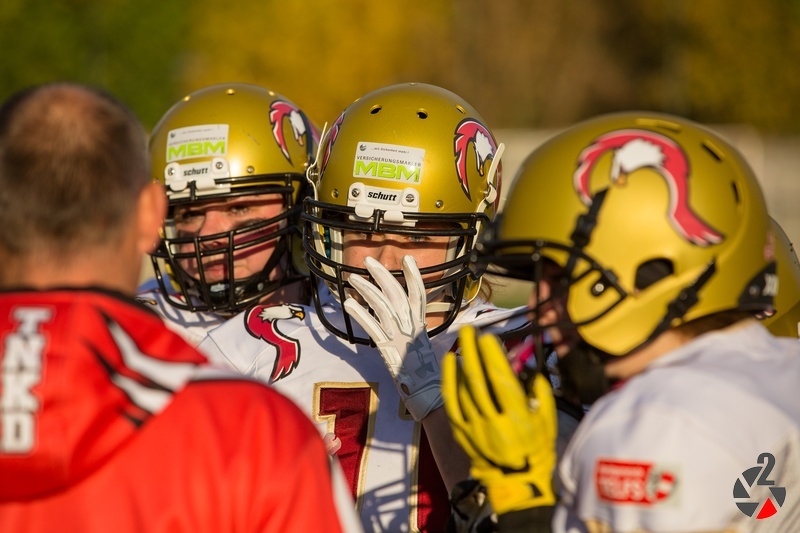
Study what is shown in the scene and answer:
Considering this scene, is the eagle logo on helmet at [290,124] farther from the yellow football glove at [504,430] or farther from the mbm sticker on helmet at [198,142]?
the yellow football glove at [504,430]

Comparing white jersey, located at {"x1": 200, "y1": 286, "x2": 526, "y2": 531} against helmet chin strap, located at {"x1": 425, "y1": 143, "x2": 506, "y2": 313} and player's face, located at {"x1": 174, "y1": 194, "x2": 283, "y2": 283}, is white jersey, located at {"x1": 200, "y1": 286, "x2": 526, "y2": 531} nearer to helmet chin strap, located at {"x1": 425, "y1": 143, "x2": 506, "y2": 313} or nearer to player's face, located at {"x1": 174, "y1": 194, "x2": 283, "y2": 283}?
helmet chin strap, located at {"x1": 425, "y1": 143, "x2": 506, "y2": 313}

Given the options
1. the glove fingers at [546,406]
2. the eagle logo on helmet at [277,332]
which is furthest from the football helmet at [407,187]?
the glove fingers at [546,406]

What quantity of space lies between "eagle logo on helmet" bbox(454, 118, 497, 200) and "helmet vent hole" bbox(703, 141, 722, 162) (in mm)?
1131

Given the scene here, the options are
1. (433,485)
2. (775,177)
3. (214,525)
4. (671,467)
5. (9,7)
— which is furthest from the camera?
(9,7)

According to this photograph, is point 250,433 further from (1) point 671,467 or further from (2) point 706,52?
(2) point 706,52

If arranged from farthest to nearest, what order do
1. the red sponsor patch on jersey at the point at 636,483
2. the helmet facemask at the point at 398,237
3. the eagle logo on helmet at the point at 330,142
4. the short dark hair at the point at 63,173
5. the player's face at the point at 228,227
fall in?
the player's face at the point at 228,227 < the eagle logo on helmet at the point at 330,142 < the helmet facemask at the point at 398,237 < the red sponsor patch on jersey at the point at 636,483 < the short dark hair at the point at 63,173

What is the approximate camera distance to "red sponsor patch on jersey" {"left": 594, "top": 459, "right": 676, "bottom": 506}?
1.94 metres

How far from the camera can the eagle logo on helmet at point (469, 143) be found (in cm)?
341

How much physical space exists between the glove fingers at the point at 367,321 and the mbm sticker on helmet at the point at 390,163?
50 centimetres

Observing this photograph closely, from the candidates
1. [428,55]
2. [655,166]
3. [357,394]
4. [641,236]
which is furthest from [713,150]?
[428,55]

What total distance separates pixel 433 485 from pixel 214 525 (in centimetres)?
133

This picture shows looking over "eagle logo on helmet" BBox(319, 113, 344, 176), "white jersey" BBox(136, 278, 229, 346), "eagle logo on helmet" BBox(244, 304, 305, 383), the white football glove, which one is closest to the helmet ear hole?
the white football glove

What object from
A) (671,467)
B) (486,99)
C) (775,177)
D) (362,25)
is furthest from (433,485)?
(486,99)

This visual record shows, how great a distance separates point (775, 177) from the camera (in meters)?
21.2
